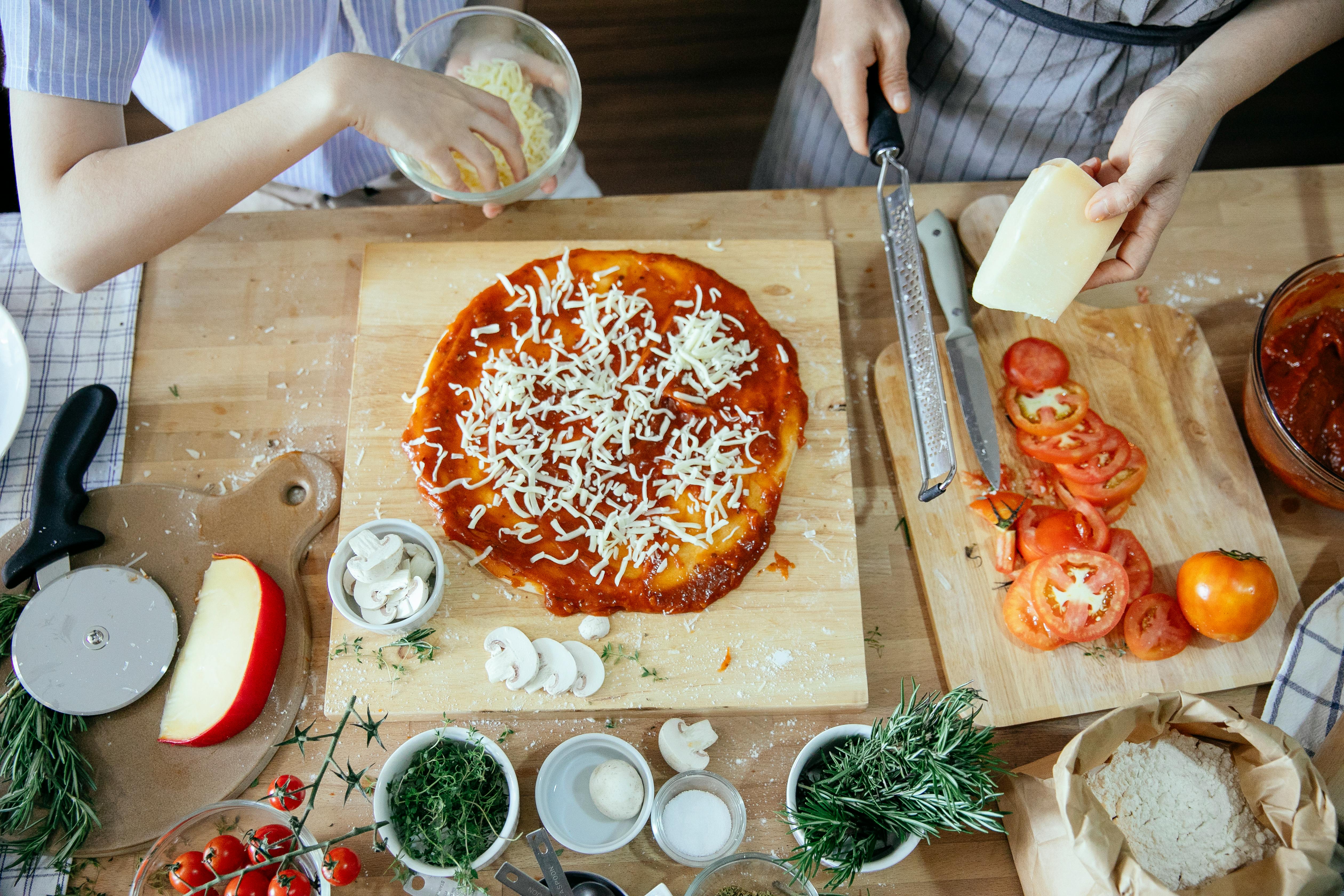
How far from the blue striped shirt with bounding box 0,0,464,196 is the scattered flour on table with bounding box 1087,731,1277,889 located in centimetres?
203

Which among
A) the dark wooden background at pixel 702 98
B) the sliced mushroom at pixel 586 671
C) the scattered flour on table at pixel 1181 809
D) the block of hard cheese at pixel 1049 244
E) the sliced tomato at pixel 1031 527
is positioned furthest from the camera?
the dark wooden background at pixel 702 98

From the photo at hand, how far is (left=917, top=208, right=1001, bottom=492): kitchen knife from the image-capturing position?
1.84 metres

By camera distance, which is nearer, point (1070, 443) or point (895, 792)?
point (895, 792)

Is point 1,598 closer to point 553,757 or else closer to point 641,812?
point 553,757

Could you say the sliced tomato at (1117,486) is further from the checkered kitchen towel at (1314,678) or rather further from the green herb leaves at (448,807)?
the green herb leaves at (448,807)

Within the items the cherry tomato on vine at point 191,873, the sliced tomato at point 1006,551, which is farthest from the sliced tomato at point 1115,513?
the cherry tomato on vine at point 191,873

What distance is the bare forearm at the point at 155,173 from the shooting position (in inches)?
63.6

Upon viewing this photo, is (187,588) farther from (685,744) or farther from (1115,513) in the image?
(1115,513)

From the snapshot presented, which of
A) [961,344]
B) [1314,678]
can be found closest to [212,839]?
[961,344]

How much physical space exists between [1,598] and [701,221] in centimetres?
172

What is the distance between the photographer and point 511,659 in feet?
5.38

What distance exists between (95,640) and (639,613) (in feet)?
3.51

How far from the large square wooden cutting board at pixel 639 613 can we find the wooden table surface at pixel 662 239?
0.24 feet

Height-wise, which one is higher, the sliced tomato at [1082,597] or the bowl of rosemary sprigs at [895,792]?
the sliced tomato at [1082,597]
